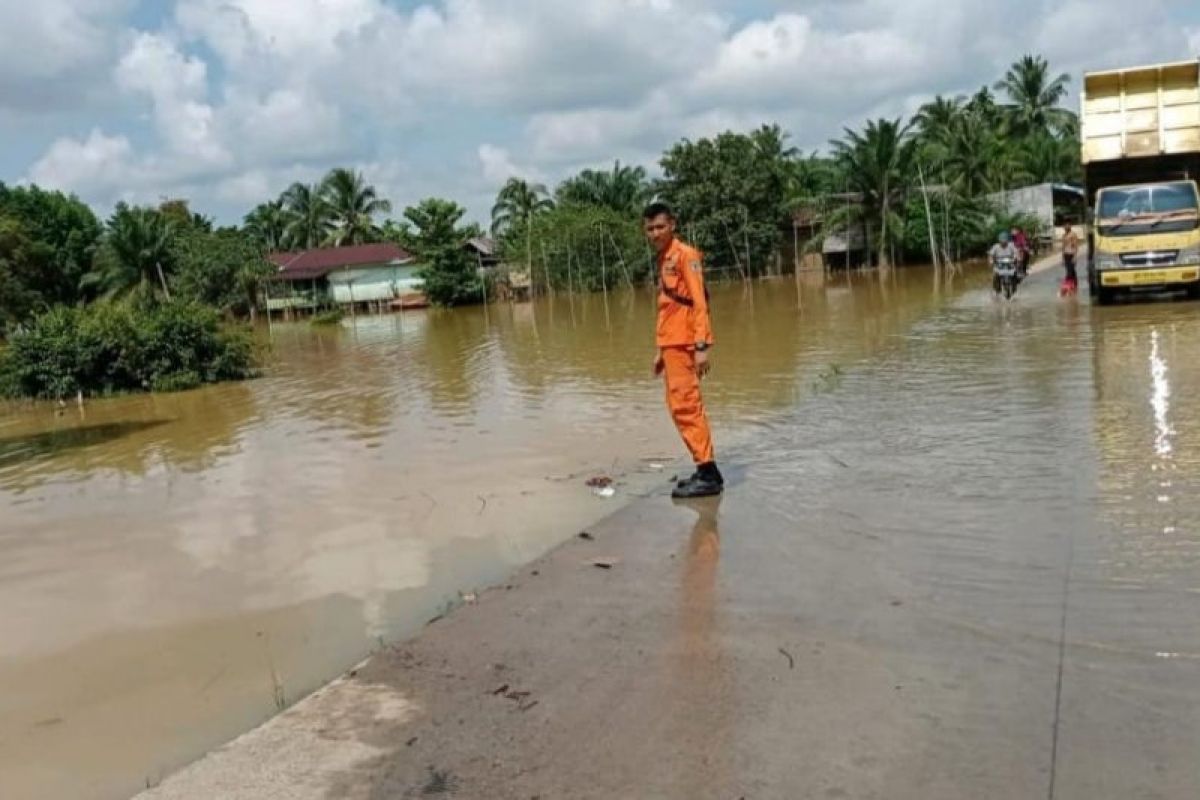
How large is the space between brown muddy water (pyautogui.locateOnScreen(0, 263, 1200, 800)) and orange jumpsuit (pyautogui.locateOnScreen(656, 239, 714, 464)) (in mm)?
661

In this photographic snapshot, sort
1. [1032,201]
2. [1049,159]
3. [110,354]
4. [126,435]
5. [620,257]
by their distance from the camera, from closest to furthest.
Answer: [126,435] → [110,354] → [1032,201] → [620,257] → [1049,159]

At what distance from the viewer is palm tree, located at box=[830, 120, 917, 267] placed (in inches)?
1945

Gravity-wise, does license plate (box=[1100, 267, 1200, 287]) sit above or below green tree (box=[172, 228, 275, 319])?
below

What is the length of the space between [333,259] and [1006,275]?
48790mm

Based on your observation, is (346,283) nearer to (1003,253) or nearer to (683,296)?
(1003,253)

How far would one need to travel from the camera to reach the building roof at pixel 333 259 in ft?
206

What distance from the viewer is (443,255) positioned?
2265 inches

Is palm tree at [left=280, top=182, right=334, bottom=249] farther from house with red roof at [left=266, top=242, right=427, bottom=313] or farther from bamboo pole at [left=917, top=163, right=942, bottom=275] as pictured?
bamboo pole at [left=917, top=163, right=942, bottom=275]

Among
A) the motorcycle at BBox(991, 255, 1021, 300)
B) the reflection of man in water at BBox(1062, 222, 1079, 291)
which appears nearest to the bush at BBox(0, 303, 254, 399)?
the motorcycle at BBox(991, 255, 1021, 300)

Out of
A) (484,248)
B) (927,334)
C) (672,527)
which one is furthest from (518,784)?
(484,248)

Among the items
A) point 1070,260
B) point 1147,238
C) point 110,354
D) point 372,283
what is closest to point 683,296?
point 1147,238

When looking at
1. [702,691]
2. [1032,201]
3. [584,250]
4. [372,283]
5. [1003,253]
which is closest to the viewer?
[702,691]

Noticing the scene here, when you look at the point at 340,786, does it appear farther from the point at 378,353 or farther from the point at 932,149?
the point at 932,149

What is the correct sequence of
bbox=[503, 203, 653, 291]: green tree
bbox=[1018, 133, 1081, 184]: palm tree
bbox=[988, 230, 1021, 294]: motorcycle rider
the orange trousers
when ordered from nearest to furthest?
the orange trousers → bbox=[988, 230, 1021, 294]: motorcycle rider → bbox=[503, 203, 653, 291]: green tree → bbox=[1018, 133, 1081, 184]: palm tree
